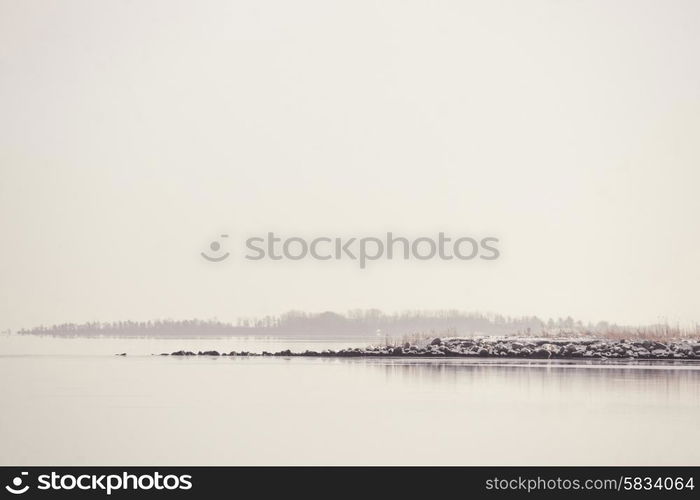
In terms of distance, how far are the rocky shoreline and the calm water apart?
4.44 ft

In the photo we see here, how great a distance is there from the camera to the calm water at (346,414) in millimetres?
8320

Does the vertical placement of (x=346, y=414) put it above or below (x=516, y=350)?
below

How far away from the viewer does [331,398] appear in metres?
10.6

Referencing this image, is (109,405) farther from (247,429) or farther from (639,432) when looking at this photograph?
(639,432)

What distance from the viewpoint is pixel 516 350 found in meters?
15.6

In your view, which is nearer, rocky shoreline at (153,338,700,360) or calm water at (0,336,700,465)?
calm water at (0,336,700,465)

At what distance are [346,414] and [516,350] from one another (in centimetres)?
639

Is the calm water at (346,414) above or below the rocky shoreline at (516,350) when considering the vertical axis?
below

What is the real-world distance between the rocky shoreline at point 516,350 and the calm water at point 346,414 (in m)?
1.35

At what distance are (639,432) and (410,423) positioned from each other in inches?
76.4

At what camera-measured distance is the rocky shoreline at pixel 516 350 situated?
1516 centimetres

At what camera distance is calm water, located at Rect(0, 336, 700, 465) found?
8.32 metres

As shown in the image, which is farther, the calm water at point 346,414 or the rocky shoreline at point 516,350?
the rocky shoreline at point 516,350

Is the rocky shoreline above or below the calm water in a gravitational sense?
above
